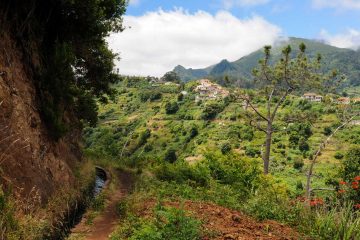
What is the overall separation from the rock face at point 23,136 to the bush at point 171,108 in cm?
9773

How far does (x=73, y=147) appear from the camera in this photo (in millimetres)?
20062

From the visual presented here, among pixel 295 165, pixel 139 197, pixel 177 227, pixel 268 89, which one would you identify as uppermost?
pixel 268 89

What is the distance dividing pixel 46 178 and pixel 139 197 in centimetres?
316

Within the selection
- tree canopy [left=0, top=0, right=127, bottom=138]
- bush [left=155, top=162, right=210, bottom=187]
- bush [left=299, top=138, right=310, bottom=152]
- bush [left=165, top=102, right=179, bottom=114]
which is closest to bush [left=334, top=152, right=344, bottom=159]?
bush [left=299, top=138, right=310, bottom=152]

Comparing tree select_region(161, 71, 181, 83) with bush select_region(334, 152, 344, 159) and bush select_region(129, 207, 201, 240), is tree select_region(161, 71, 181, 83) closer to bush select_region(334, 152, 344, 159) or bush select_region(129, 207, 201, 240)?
bush select_region(334, 152, 344, 159)

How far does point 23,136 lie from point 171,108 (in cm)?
10130

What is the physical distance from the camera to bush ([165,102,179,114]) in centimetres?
11219

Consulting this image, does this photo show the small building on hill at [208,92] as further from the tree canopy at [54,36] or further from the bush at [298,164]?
the tree canopy at [54,36]

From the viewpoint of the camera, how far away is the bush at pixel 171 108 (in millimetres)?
112188

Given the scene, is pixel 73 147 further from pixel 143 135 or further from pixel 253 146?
pixel 143 135

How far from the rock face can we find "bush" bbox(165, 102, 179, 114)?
97729mm

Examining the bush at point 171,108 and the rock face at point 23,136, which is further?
the bush at point 171,108

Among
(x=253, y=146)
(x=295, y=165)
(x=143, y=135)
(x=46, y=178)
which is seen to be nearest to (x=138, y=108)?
(x=143, y=135)

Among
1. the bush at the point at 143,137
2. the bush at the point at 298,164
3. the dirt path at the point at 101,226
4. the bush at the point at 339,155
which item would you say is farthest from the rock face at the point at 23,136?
the bush at the point at 143,137
